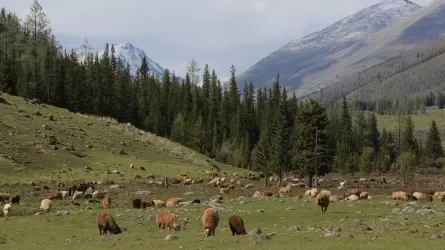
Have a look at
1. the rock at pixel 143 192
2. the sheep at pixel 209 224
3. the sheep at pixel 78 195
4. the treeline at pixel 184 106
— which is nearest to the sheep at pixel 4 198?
the sheep at pixel 78 195

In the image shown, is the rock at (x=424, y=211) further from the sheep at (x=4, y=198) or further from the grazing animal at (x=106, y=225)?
the sheep at (x=4, y=198)

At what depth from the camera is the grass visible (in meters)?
22.7

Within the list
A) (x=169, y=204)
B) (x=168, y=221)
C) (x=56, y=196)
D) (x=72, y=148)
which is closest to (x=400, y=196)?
(x=169, y=204)

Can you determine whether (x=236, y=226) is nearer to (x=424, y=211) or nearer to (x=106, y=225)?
(x=106, y=225)

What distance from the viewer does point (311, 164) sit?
7606 cm

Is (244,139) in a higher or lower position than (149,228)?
higher

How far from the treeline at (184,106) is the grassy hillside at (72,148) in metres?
18.8

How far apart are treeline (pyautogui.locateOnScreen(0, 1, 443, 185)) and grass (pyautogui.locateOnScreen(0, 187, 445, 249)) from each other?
50.2 m

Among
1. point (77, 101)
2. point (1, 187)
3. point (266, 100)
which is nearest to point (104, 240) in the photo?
point (1, 187)

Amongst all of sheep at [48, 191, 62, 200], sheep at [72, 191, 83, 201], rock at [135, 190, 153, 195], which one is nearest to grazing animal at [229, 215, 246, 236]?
sheep at [72, 191, 83, 201]

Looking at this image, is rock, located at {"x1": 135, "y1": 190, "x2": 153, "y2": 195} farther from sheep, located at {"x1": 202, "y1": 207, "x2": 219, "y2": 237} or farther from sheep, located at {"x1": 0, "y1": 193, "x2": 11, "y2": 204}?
sheep, located at {"x1": 202, "y1": 207, "x2": 219, "y2": 237}

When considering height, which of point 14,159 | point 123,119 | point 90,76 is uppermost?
point 90,76

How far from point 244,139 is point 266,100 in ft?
99.6

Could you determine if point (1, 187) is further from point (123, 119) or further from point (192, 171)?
point (123, 119)
